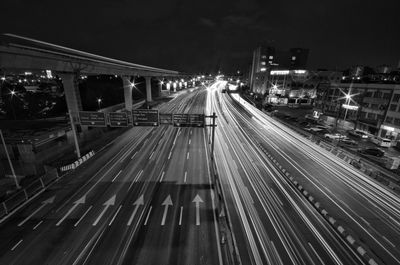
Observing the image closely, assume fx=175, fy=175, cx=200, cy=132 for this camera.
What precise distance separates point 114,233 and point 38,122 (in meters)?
43.0

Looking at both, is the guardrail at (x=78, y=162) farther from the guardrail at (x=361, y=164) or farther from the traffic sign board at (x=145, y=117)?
the guardrail at (x=361, y=164)

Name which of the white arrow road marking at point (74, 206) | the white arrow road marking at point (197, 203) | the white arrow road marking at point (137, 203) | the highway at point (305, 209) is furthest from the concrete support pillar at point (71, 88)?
the highway at point (305, 209)

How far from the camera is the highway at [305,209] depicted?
13.4 meters

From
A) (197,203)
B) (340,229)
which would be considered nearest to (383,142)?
(340,229)

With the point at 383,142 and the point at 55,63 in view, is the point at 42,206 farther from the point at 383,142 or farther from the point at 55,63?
the point at 383,142

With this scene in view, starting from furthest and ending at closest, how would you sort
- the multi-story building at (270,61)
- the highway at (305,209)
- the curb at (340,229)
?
the multi-story building at (270,61) → the highway at (305,209) → the curb at (340,229)

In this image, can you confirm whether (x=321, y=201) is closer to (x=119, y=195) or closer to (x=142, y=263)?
(x=142, y=263)

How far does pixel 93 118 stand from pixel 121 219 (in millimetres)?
16944

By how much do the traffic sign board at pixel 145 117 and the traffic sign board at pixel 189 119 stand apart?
304 centimetres

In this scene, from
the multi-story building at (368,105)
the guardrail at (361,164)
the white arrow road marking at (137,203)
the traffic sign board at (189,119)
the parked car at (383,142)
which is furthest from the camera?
the multi-story building at (368,105)

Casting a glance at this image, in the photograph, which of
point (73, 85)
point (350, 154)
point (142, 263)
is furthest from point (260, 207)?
point (73, 85)

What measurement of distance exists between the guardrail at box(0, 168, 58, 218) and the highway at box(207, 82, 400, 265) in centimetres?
2139

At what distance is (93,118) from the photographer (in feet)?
86.7

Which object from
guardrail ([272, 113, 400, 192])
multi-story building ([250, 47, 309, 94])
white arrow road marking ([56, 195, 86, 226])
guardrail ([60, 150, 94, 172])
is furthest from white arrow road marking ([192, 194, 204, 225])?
multi-story building ([250, 47, 309, 94])
